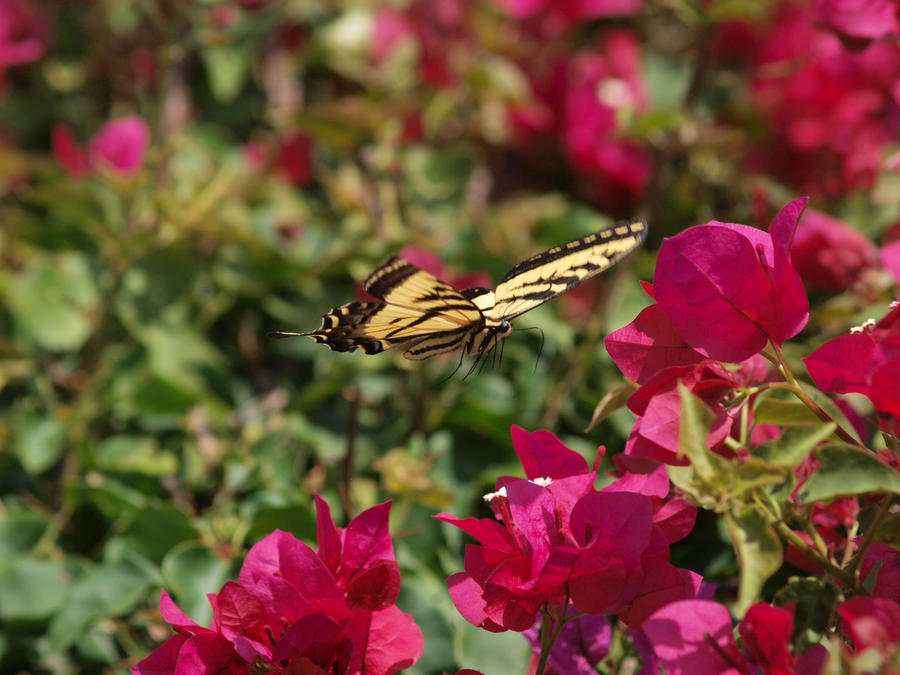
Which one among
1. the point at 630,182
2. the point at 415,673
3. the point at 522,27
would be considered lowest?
the point at 415,673

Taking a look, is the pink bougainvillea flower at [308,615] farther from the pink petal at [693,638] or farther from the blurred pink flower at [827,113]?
the blurred pink flower at [827,113]

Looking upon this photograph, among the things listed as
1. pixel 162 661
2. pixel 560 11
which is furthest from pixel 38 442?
pixel 560 11

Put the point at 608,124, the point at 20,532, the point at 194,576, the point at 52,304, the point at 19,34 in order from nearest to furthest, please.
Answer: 1. the point at 194,576
2. the point at 20,532
3. the point at 52,304
4. the point at 608,124
5. the point at 19,34

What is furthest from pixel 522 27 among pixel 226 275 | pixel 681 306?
pixel 681 306

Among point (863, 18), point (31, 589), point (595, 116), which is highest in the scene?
point (863, 18)

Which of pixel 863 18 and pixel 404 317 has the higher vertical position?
pixel 863 18

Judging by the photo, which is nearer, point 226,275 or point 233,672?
point 233,672

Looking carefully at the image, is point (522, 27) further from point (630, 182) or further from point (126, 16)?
point (126, 16)

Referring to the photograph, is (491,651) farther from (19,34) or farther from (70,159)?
(19,34)
